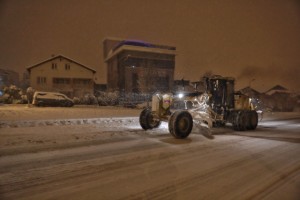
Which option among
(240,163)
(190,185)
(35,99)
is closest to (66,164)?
(190,185)

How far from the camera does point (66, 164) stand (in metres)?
5.96

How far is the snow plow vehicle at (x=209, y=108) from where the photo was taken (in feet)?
37.5

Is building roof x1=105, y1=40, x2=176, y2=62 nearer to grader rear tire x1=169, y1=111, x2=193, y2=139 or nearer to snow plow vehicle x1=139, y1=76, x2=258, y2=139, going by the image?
snow plow vehicle x1=139, y1=76, x2=258, y2=139

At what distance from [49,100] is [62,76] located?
1411 cm

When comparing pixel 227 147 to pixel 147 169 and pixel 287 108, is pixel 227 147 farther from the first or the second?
pixel 287 108

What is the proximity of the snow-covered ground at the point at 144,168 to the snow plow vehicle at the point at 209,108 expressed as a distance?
212 centimetres

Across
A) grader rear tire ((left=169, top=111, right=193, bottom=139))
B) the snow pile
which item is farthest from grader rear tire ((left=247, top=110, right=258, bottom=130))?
the snow pile

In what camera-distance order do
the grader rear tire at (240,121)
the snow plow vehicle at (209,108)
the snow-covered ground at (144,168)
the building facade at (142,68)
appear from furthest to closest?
the building facade at (142,68) → the grader rear tire at (240,121) → the snow plow vehicle at (209,108) → the snow-covered ground at (144,168)

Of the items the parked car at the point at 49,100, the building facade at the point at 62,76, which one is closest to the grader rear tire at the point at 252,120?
the parked car at the point at 49,100

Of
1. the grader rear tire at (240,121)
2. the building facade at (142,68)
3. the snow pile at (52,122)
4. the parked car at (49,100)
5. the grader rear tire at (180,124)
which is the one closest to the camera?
the grader rear tire at (180,124)

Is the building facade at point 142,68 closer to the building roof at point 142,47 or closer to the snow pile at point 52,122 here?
the building roof at point 142,47

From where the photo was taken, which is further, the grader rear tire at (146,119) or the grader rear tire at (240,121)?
the grader rear tire at (240,121)

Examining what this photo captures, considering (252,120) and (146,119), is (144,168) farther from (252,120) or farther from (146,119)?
(252,120)

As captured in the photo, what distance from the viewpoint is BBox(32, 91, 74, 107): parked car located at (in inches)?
1059
